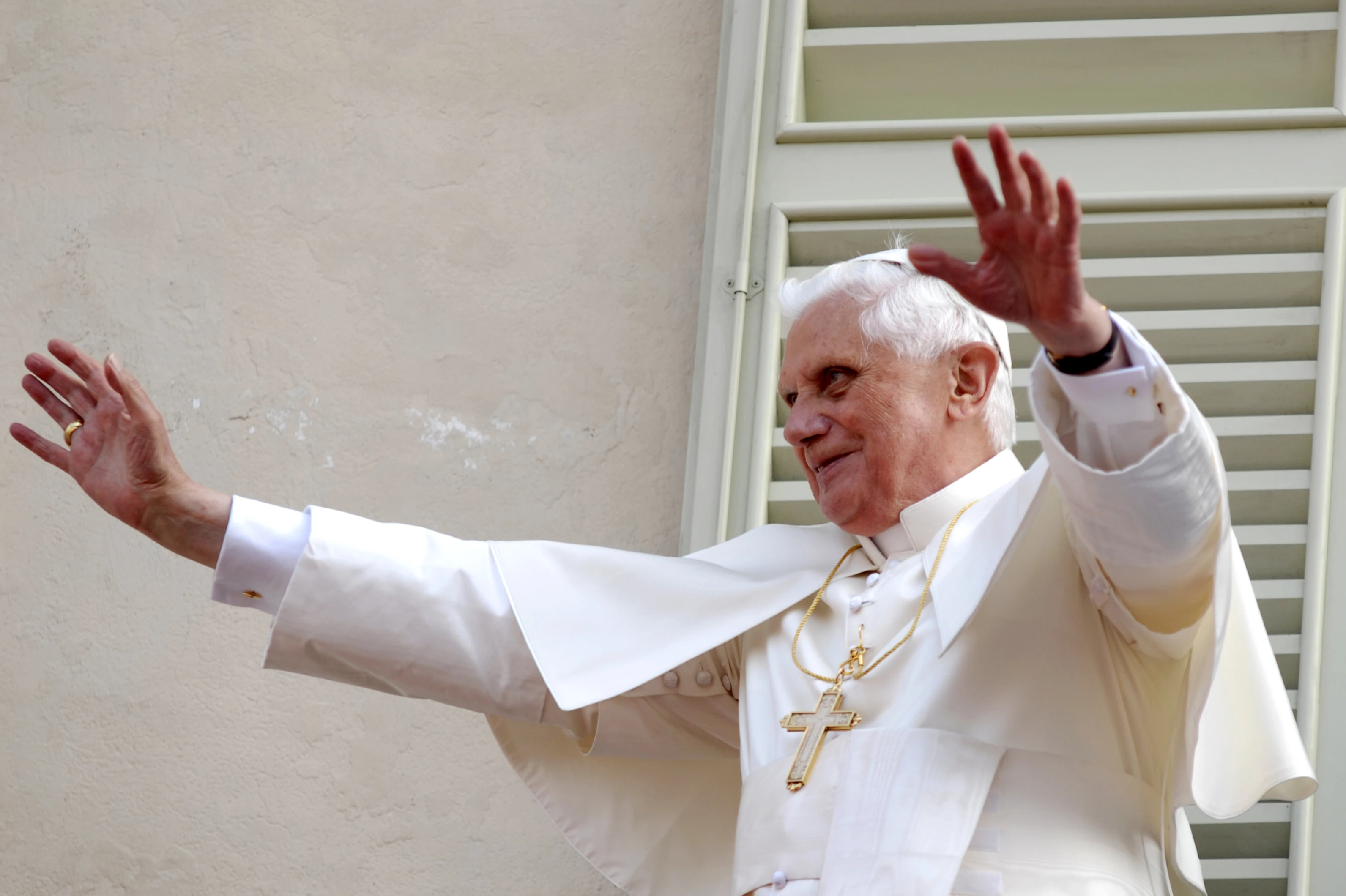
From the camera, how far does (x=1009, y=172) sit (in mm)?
1662

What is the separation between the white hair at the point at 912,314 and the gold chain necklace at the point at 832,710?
25 cm

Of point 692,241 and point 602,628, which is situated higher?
point 692,241

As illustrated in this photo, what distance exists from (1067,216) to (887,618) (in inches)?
31.1

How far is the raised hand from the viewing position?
7.34ft

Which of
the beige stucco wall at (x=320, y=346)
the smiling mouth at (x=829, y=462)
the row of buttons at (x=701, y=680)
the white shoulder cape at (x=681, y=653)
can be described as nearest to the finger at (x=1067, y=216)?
the white shoulder cape at (x=681, y=653)

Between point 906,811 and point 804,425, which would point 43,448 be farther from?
point 906,811

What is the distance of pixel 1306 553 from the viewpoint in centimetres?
278

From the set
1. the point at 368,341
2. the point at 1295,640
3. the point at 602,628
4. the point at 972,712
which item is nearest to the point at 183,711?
the point at 368,341

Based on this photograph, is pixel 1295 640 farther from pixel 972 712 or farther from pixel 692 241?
pixel 692 241

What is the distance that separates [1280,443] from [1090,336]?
1.24 m

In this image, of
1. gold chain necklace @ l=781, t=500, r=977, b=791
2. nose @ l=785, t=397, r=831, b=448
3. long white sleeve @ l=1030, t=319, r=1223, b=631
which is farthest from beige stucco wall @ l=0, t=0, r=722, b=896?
long white sleeve @ l=1030, t=319, r=1223, b=631

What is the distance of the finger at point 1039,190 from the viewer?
1.66 meters

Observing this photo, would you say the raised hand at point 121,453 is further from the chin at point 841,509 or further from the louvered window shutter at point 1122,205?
the louvered window shutter at point 1122,205

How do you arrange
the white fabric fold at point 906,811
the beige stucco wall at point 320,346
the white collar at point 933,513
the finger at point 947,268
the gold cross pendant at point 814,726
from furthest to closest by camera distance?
the beige stucco wall at point 320,346 < the white collar at point 933,513 < the gold cross pendant at point 814,726 < the white fabric fold at point 906,811 < the finger at point 947,268
